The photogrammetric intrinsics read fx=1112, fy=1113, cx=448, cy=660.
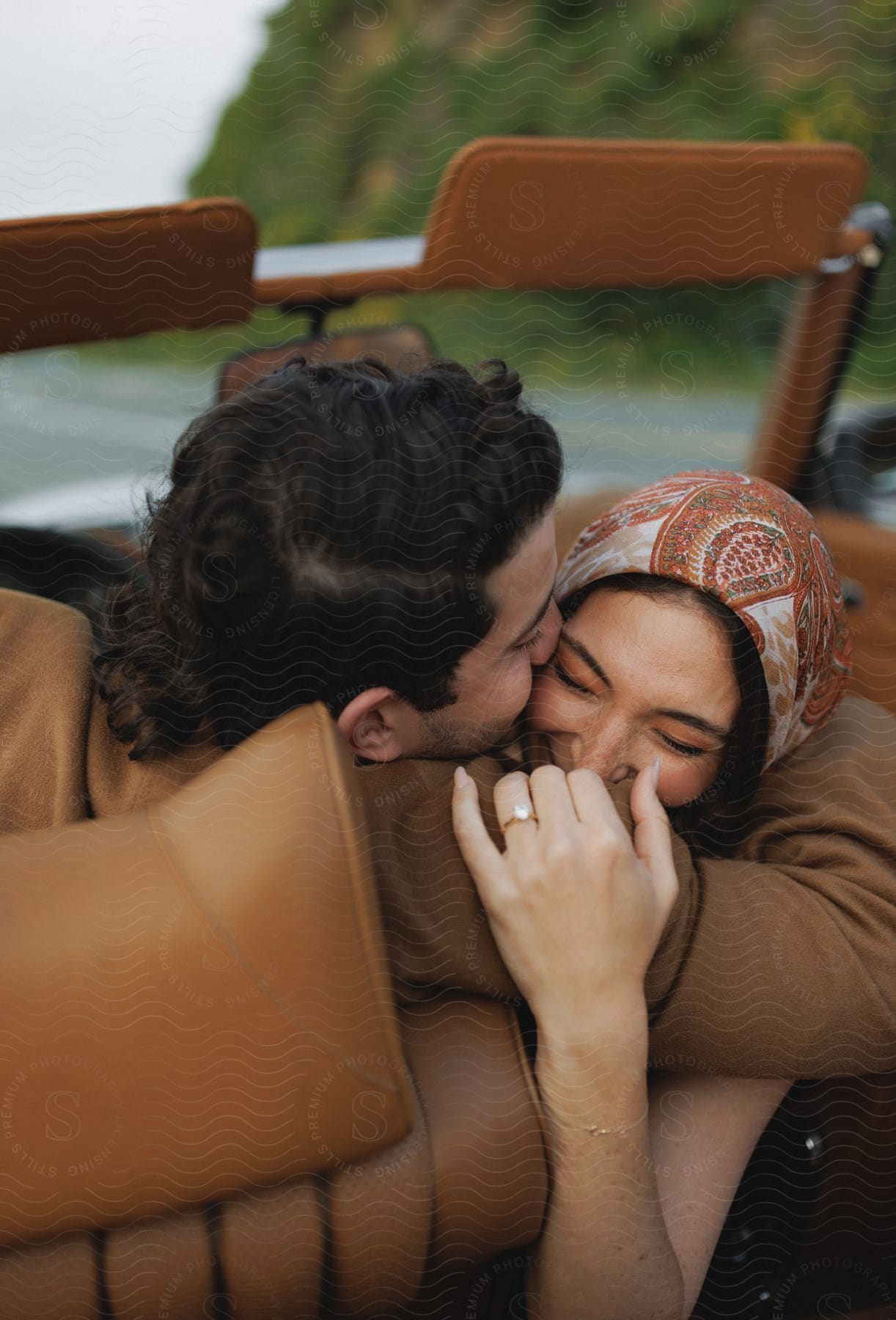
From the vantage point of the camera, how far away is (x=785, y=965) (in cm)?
72

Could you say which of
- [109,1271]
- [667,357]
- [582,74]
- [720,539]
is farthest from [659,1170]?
[582,74]

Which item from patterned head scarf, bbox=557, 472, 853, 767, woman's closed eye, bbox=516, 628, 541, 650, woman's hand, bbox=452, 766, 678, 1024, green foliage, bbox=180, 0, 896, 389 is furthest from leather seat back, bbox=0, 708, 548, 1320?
green foliage, bbox=180, 0, 896, 389

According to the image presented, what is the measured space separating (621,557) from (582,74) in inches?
75.6

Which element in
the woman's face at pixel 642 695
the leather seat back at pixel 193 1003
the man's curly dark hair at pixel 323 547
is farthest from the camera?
the woman's face at pixel 642 695

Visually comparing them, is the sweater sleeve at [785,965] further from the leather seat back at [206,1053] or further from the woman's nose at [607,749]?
the leather seat back at [206,1053]

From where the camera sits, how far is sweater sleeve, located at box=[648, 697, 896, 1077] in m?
0.72

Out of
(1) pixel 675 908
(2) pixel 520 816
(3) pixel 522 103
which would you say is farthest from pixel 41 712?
(3) pixel 522 103

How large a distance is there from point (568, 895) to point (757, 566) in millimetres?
327

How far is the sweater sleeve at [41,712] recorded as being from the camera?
72 centimetres

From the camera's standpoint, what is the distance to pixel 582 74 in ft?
7.86

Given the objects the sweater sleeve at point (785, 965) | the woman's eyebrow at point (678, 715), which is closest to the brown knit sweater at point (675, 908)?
the sweater sleeve at point (785, 965)

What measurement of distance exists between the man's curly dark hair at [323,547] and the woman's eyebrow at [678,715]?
125 millimetres

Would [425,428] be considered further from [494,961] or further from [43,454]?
[43,454]

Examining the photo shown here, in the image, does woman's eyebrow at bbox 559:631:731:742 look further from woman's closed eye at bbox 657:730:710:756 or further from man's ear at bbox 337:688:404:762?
man's ear at bbox 337:688:404:762
